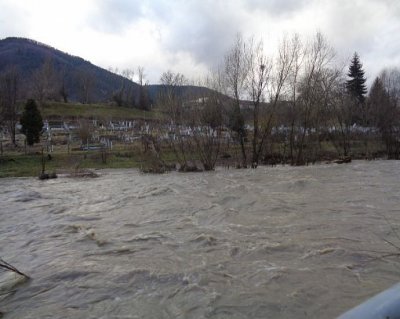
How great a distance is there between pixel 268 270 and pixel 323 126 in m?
29.7

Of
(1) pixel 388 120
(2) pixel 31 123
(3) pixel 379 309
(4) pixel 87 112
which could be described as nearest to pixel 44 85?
(4) pixel 87 112

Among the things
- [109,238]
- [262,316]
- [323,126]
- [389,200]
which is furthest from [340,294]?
[323,126]

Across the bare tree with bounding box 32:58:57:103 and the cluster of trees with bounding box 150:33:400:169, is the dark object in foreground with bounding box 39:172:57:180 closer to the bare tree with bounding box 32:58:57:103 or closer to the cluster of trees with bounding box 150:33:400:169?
the cluster of trees with bounding box 150:33:400:169

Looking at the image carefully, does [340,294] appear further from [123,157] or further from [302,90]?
[123,157]

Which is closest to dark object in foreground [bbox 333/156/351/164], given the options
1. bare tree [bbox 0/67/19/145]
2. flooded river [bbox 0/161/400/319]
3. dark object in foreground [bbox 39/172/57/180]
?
flooded river [bbox 0/161/400/319]

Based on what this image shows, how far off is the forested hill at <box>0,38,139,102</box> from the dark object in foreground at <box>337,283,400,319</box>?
7256 centimetres

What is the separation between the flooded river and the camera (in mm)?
6156

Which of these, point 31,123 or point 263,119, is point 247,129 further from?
point 31,123

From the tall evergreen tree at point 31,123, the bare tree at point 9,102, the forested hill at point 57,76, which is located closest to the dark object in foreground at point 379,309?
the tall evergreen tree at point 31,123

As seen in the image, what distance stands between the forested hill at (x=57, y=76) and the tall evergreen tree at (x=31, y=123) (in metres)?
27.6

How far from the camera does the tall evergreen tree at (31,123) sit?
142 feet

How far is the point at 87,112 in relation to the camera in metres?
73.2

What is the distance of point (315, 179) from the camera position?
20594mm

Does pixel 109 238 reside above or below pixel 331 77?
below
